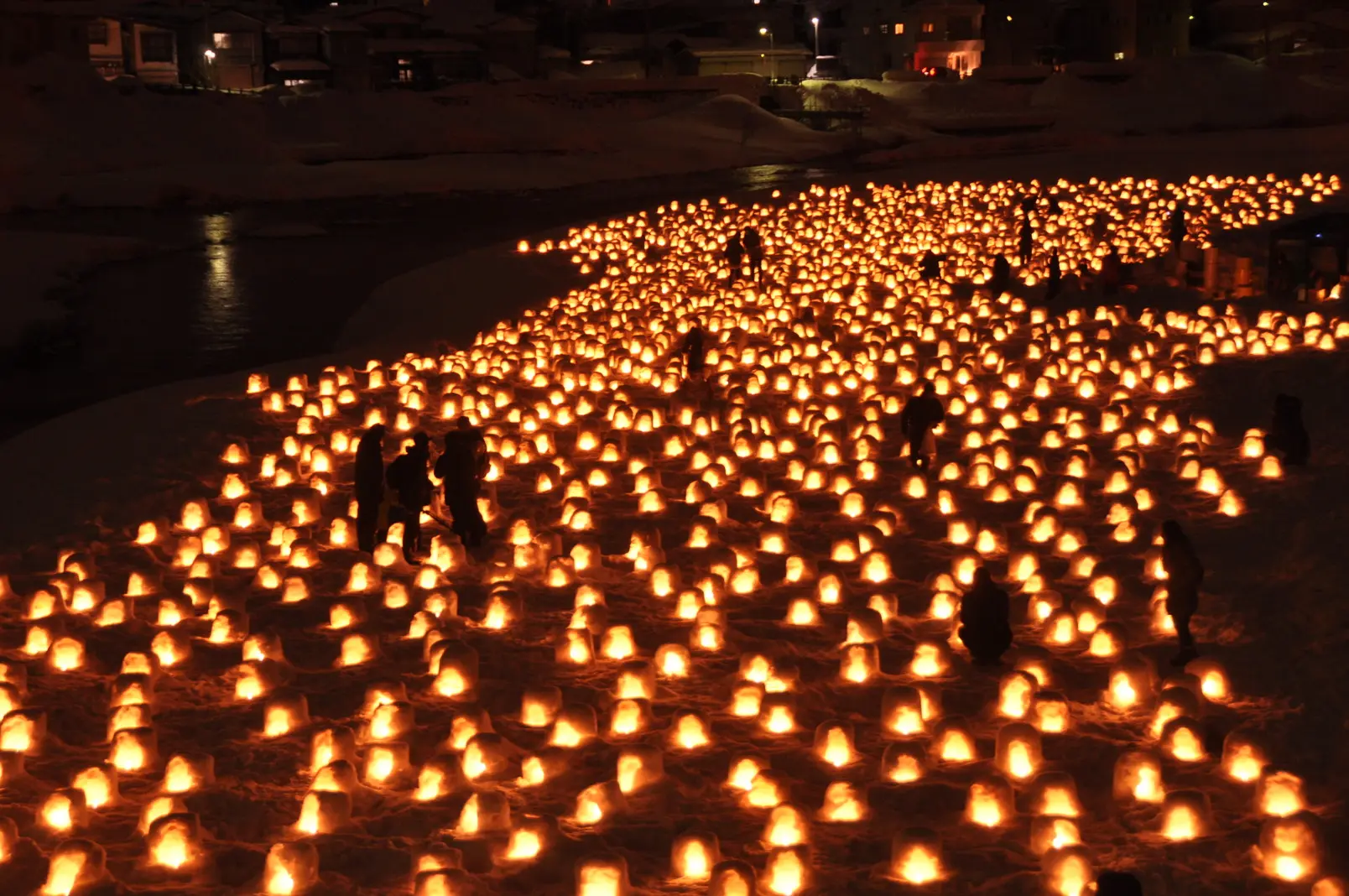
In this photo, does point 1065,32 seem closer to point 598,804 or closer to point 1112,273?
point 1112,273

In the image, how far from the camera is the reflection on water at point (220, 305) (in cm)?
2456

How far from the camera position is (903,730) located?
8539 mm

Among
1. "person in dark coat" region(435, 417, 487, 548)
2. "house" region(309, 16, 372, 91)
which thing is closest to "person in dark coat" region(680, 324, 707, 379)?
"person in dark coat" region(435, 417, 487, 548)

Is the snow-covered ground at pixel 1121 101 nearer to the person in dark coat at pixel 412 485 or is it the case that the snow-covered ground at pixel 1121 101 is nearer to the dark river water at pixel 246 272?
the dark river water at pixel 246 272

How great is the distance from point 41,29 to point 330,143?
10.8 meters

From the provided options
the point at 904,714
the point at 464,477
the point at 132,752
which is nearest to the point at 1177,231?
the point at 464,477

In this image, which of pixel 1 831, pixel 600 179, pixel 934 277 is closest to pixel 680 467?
pixel 1 831

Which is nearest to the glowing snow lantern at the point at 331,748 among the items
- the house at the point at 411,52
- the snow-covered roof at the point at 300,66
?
the house at the point at 411,52

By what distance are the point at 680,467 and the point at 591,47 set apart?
67540 millimetres

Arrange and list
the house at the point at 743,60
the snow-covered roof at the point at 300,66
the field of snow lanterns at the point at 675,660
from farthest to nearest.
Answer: the house at the point at 743,60 < the snow-covered roof at the point at 300,66 < the field of snow lanterns at the point at 675,660

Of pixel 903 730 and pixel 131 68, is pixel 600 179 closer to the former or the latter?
pixel 131 68

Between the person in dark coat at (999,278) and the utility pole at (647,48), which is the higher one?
the utility pole at (647,48)

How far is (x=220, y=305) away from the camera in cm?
2825

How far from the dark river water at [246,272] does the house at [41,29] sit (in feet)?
40.7
